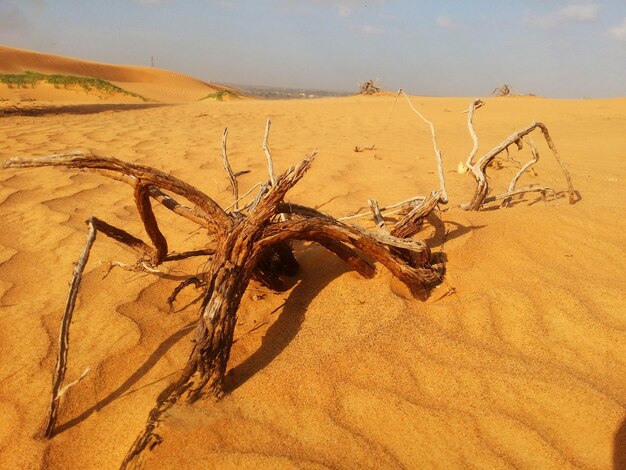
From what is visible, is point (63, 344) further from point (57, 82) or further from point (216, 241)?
point (57, 82)

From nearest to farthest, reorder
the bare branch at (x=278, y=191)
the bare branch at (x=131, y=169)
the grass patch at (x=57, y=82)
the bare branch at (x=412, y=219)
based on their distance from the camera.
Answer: the bare branch at (x=131, y=169) → the bare branch at (x=278, y=191) → the bare branch at (x=412, y=219) → the grass patch at (x=57, y=82)

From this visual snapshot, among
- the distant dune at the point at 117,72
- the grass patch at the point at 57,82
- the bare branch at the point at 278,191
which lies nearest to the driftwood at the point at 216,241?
the bare branch at the point at 278,191

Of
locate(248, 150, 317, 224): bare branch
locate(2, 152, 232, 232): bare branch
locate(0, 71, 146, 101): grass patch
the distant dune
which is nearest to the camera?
locate(2, 152, 232, 232): bare branch

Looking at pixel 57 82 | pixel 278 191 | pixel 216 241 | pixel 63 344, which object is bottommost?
pixel 63 344

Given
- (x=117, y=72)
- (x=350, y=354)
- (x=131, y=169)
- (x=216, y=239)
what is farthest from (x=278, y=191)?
(x=117, y=72)

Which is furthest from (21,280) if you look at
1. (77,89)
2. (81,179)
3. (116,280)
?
(77,89)

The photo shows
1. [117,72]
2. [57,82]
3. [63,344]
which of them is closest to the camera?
[63,344]

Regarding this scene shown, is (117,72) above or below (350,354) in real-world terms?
above

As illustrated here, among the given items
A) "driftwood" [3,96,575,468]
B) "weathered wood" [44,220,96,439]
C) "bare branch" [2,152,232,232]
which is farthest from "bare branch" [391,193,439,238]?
"weathered wood" [44,220,96,439]

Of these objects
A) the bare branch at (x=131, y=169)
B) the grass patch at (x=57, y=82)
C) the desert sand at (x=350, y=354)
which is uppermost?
the grass patch at (x=57, y=82)

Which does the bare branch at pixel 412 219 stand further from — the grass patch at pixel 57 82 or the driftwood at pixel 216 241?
the grass patch at pixel 57 82

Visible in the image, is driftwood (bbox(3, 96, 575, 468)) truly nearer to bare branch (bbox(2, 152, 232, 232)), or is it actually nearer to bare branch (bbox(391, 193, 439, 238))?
bare branch (bbox(2, 152, 232, 232))

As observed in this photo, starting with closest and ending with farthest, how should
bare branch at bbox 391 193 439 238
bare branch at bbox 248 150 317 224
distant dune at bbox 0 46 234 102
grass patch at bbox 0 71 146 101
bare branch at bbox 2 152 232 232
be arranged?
bare branch at bbox 2 152 232 232
bare branch at bbox 248 150 317 224
bare branch at bbox 391 193 439 238
grass patch at bbox 0 71 146 101
distant dune at bbox 0 46 234 102

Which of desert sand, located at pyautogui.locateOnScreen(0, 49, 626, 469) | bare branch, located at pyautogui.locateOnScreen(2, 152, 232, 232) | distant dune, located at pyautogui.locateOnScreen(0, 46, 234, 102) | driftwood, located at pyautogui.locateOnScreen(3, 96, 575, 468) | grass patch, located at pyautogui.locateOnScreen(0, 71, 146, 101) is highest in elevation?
distant dune, located at pyautogui.locateOnScreen(0, 46, 234, 102)
